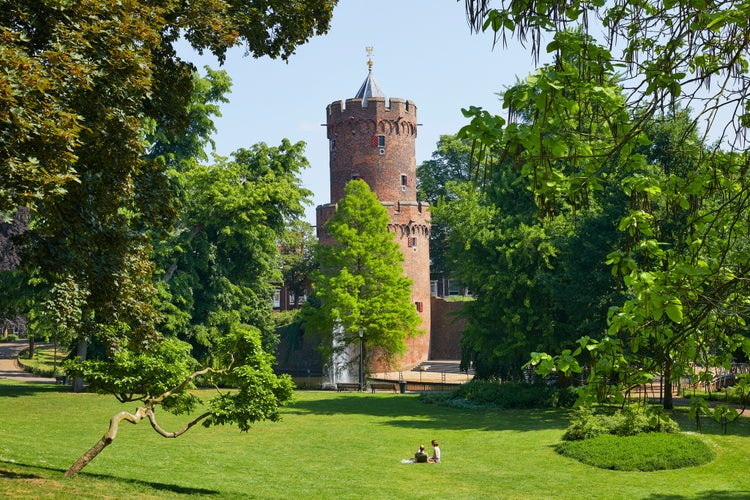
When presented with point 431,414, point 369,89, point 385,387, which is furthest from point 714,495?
point 369,89

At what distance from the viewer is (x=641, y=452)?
21031 millimetres

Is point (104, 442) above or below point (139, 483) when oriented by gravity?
above

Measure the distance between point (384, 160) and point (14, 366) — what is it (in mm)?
30114

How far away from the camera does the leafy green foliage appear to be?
2041cm

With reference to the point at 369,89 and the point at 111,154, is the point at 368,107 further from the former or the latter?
the point at 111,154

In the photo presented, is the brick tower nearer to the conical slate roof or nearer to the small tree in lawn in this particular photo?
the conical slate roof

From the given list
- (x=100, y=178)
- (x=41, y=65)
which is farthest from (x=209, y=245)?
(x=41, y=65)

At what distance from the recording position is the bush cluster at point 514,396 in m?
33.7

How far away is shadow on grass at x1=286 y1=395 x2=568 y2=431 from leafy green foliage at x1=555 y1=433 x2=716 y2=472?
5.17 metres

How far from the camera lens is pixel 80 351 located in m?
36.8

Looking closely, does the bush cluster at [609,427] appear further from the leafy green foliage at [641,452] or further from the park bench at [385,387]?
the park bench at [385,387]

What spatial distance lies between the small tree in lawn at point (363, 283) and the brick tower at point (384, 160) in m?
10.4

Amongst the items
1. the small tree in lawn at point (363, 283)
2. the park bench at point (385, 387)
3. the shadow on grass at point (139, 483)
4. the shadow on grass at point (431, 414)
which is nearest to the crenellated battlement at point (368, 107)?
the small tree in lawn at point (363, 283)

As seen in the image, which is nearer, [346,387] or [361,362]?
[361,362]
